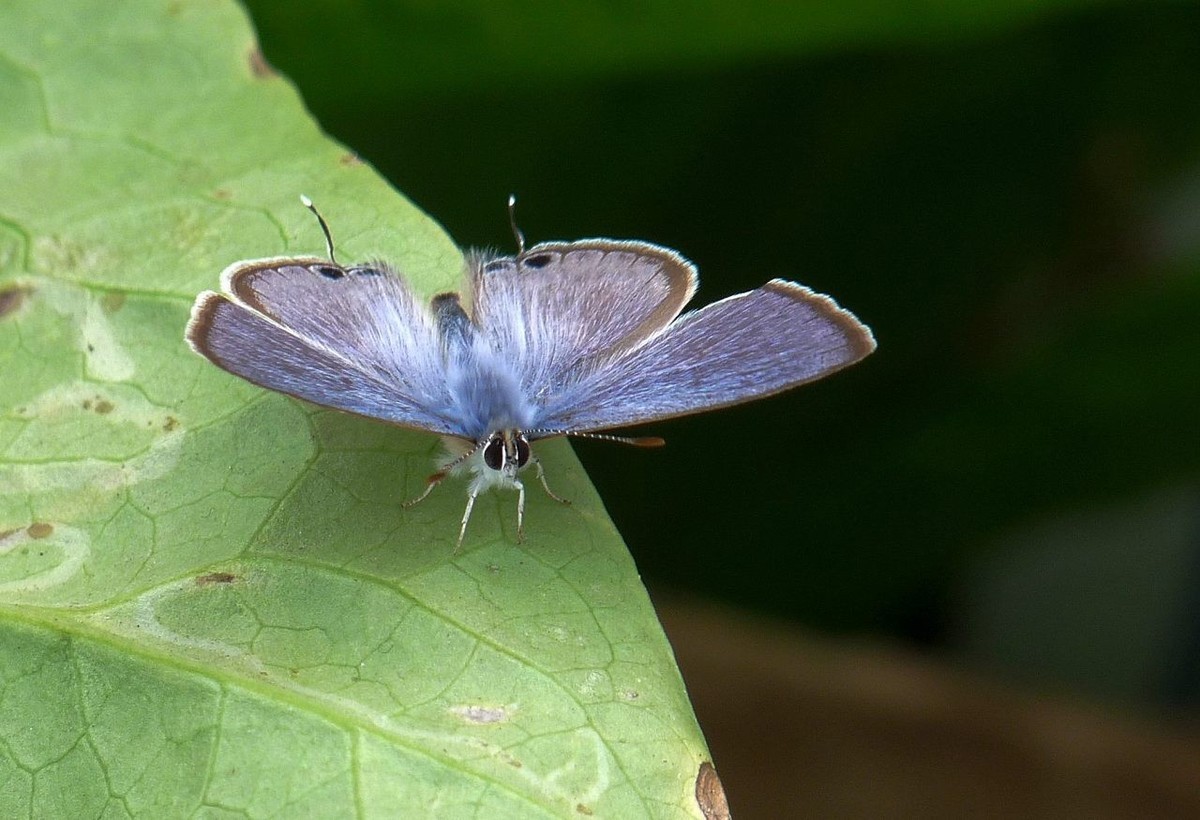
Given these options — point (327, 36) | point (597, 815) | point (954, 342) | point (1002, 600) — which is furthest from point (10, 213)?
point (1002, 600)

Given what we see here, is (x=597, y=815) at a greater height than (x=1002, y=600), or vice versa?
(x=597, y=815)

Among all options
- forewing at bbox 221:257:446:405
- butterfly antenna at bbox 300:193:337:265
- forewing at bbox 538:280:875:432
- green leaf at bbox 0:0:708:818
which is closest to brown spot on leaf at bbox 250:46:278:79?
green leaf at bbox 0:0:708:818

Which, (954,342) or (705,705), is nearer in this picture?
(705,705)

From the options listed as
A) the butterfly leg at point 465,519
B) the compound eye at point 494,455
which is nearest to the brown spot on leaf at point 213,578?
the butterfly leg at point 465,519

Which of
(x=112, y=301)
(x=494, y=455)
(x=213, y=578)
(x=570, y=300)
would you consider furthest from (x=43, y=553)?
(x=570, y=300)

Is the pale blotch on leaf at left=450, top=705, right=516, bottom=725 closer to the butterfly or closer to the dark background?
the butterfly

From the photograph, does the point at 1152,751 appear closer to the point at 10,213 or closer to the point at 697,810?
the point at 697,810

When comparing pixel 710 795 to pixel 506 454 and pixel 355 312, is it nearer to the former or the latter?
pixel 506 454

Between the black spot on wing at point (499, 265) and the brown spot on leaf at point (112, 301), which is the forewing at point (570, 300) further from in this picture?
the brown spot on leaf at point (112, 301)
